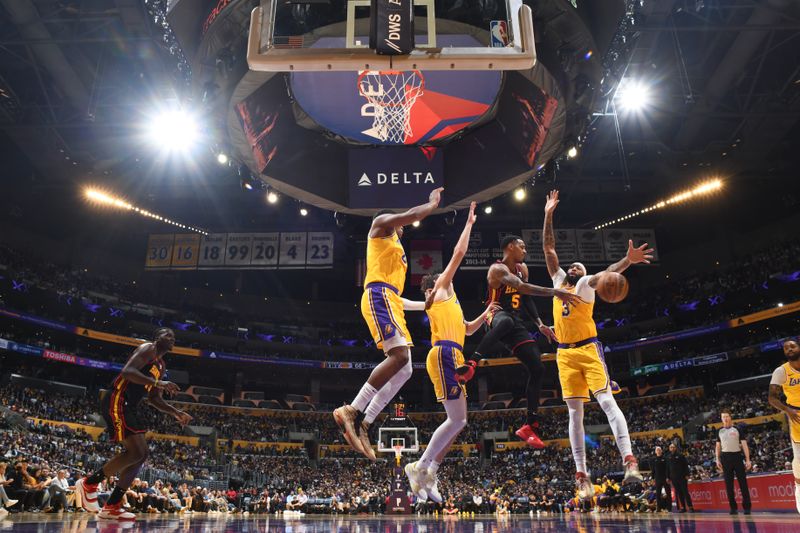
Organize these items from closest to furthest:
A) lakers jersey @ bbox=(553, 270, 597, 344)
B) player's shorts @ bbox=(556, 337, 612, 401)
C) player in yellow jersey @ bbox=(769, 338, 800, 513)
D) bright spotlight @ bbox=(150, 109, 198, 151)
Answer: player's shorts @ bbox=(556, 337, 612, 401), lakers jersey @ bbox=(553, 270, 597, 344), player in yellow jersey @ bbox=(769, 338, 800, 513), bright spotlight @ bbox=(150, 109, 198, 151)

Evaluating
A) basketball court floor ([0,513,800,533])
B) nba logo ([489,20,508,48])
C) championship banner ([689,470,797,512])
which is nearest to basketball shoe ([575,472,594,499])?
basketball court floor ([0,513,800,533])

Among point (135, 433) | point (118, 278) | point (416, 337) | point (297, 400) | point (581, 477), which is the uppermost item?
point (118, 278)

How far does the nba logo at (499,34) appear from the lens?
19.8ft

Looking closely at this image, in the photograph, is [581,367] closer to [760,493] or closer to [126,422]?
[126,422]

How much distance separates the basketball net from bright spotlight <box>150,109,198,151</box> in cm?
1015

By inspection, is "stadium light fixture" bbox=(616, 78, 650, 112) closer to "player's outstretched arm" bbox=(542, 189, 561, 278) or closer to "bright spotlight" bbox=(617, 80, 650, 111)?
"bright spotlight" bbox=(617, 80, 650, 111)

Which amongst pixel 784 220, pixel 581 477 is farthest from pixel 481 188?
pixel 784 220

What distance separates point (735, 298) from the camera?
100 feet

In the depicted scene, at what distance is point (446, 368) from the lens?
6.17 m

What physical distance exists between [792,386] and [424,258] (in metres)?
19.0

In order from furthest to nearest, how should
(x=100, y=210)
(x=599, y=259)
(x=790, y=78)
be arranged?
(x=100, y=210), (x=599, y=259), (x=790, y=78)

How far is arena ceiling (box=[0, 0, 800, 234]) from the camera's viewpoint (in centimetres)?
1541

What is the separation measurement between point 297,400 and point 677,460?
30.6 m

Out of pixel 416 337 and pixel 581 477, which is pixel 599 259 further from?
pixel 581 477
